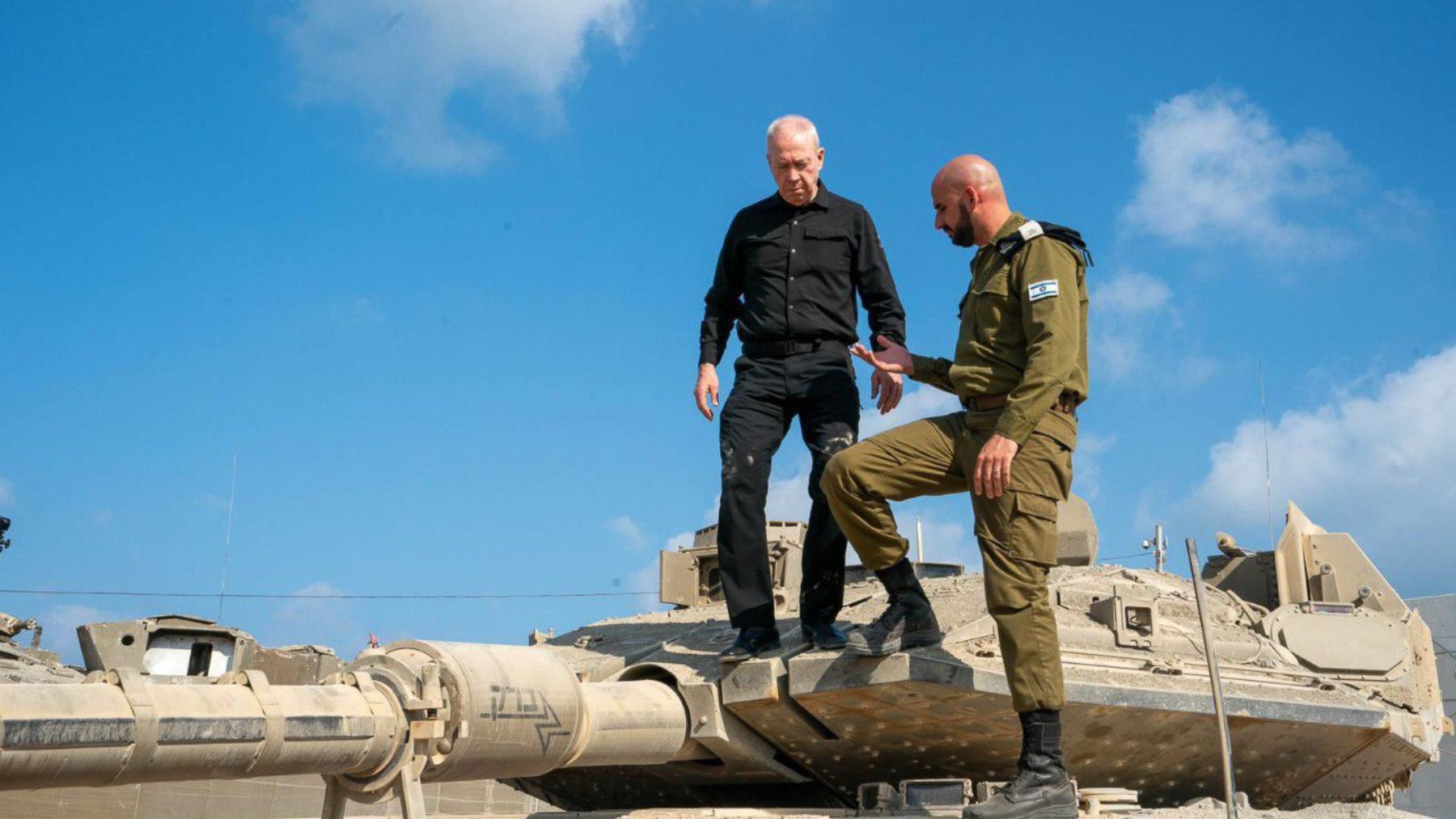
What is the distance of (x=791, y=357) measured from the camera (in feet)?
23.6

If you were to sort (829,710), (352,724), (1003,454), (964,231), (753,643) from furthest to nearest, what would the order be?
1. (753,643)
2. (829,710)
3. (964,231)
4. (1003,454)
5. (352,724)

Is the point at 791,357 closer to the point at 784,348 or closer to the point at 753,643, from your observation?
the point at 784,348

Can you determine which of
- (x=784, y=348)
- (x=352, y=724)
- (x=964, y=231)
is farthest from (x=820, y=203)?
(x=352, y=724)

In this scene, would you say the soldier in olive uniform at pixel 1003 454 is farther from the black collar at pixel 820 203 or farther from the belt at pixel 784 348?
the black collar at pixel 820 203

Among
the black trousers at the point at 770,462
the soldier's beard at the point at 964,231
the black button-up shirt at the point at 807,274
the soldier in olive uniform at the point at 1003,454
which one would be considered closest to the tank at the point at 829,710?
the black trousers at the point at 770,462

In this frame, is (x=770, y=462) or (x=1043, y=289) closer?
(x=1043, y=289)

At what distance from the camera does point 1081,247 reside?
616 centimetres

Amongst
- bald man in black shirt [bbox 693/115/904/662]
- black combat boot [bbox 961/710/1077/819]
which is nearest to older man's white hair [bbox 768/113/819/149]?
bald man in black shirt [bbox 693/115/904/662]

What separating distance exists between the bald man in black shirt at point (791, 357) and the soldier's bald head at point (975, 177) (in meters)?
1.06

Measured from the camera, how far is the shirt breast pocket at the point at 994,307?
6000 millimetres

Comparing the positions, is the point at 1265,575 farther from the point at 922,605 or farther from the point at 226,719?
the point at 226,719

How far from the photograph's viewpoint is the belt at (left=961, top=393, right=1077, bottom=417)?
19.3 feet

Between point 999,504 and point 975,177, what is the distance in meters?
1.43

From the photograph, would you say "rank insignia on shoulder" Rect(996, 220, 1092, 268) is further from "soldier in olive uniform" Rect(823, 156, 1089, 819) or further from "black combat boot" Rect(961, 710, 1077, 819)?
"black combat boot" Rect(961, 710, 1077, 819)
